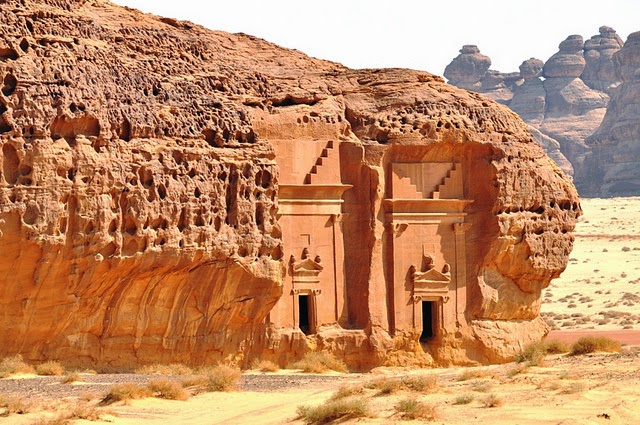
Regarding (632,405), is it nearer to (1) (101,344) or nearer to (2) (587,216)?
(1) (101,344)

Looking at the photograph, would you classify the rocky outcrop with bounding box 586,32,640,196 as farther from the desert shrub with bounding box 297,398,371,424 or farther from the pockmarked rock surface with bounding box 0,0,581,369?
the desert shrub with bounding box 297,398,371,424

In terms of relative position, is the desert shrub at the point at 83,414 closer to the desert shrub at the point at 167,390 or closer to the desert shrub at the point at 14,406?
the desert shrub at the point at 14,406

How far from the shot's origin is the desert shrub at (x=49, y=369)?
83.9ft

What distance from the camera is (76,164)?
2577 centimetres

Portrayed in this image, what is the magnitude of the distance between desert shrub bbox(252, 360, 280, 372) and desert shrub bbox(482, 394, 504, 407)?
28.7ft

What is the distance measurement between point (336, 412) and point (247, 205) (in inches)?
385

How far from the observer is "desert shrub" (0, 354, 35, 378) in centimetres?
2488

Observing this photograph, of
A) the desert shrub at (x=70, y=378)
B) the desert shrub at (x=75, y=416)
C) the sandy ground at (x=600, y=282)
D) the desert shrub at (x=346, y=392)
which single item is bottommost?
the sandy ground at (x=600, y=282)

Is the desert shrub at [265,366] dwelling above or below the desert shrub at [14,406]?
below

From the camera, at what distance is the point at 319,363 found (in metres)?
29.0

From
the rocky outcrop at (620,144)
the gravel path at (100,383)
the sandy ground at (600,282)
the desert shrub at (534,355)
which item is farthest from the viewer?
the rocky outcrop at (620,144)

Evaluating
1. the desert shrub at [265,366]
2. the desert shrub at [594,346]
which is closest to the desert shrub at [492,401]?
the desert shrub at [265,366]

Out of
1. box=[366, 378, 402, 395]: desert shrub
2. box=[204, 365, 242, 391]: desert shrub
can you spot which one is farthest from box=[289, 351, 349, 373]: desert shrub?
box=[366, 378, 402, 395]: desert shrub

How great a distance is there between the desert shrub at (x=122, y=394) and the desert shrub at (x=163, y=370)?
14.2 feet
